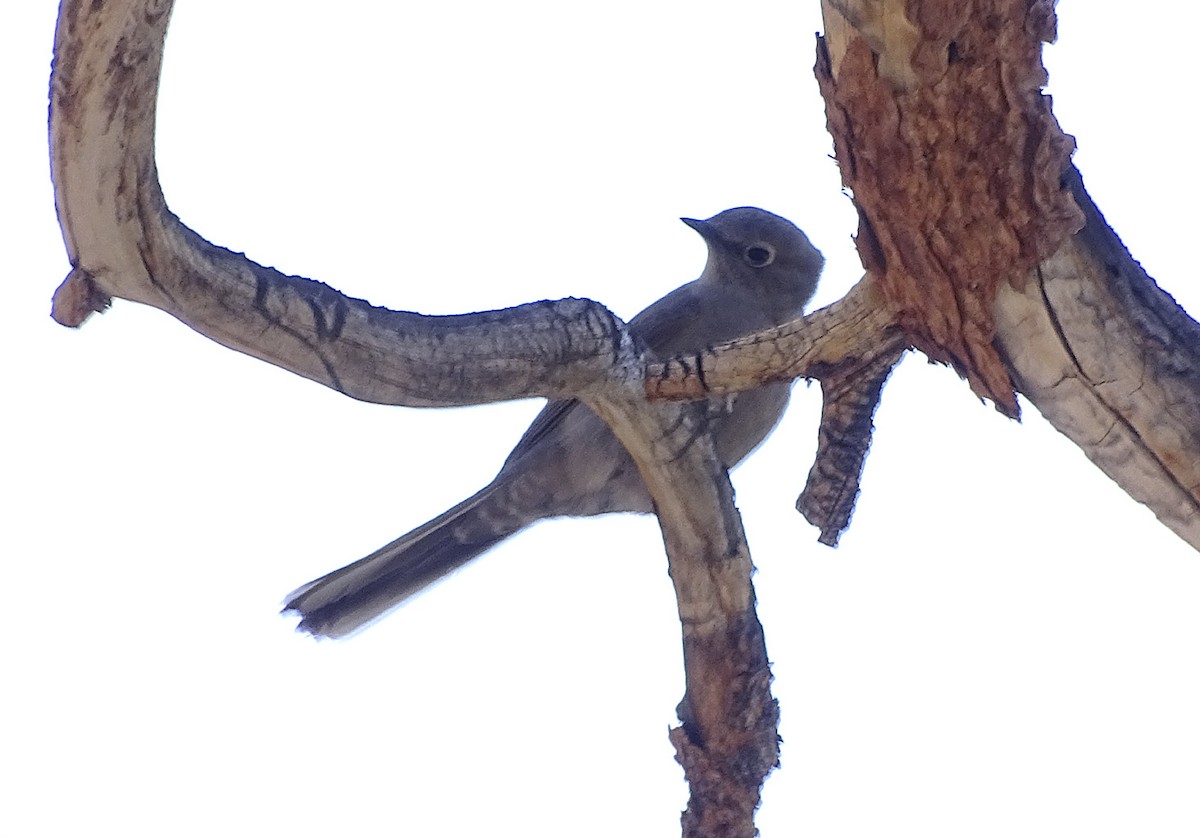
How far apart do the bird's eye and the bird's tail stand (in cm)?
160

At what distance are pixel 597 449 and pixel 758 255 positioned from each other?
4.35 feet

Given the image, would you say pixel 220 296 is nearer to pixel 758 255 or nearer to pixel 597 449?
pixel 597 449

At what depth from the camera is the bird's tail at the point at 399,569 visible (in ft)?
15.5

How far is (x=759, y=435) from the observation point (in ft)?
17.6

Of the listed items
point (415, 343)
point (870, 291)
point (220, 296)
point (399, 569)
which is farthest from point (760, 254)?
point (220, 296)

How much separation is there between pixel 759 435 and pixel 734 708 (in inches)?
65.4

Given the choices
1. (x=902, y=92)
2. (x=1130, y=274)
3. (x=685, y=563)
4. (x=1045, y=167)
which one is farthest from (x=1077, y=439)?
(x=685, y=563)

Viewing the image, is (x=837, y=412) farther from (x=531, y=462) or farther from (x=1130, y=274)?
(x=531, y=462)

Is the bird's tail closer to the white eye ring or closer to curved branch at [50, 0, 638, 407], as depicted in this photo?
the white eye ring

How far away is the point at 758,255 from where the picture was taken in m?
5.92

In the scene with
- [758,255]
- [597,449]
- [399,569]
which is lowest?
[399,569]

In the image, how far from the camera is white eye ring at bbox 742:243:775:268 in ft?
19.4

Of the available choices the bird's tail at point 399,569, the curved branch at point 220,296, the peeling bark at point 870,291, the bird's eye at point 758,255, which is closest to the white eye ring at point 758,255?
the bird's eye at point 758,255

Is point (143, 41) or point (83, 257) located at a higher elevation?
point (143, 41)
